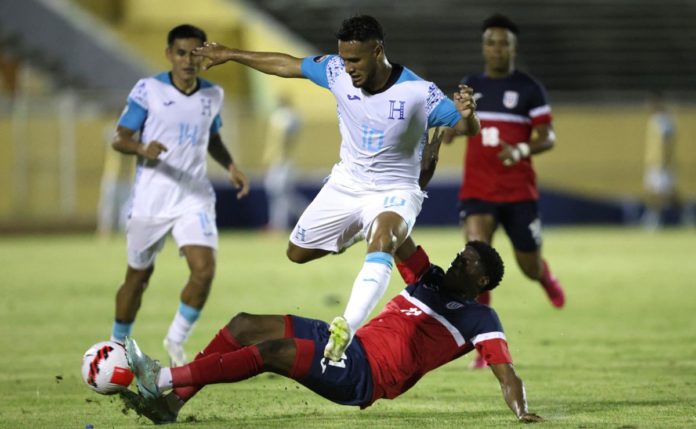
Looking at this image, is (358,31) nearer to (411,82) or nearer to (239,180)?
(411,82)

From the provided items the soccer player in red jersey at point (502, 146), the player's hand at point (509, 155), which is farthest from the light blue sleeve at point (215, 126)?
the player's hand at point (509, 155)

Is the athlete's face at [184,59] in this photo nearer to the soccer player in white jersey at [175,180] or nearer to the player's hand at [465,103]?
the soccer player in white jersey at [175,180]

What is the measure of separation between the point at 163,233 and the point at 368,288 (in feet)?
10.3

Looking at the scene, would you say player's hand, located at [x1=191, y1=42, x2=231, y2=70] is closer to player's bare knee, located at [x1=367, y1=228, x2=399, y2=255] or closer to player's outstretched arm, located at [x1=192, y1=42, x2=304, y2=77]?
player's outstretched arm, located at [x1=192, y1=42, x2=304, y2=77]

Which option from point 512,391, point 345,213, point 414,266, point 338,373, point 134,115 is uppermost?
point 134,115

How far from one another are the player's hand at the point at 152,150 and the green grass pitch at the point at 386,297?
1.65m

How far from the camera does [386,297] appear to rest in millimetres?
14906

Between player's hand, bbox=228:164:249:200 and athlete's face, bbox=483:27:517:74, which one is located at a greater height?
athlete's face, bbox=483:27:517:74

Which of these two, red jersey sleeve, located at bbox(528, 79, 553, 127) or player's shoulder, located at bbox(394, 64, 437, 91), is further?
red jersey sleeve, located at bbox(528, 79, 553, 127)

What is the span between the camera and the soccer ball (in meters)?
7.00

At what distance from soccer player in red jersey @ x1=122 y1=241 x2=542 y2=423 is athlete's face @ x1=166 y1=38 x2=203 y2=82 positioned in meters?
3.21

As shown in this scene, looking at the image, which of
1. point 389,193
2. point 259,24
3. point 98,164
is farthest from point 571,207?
point 389,193

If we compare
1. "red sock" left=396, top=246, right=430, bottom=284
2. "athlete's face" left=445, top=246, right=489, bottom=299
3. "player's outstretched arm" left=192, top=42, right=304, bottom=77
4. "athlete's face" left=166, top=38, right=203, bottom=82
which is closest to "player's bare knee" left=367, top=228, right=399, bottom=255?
"red sock" left=396, top=246, right=430, bottom=284

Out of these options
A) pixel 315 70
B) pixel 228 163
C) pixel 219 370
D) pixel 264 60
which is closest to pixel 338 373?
pixel 219 370
